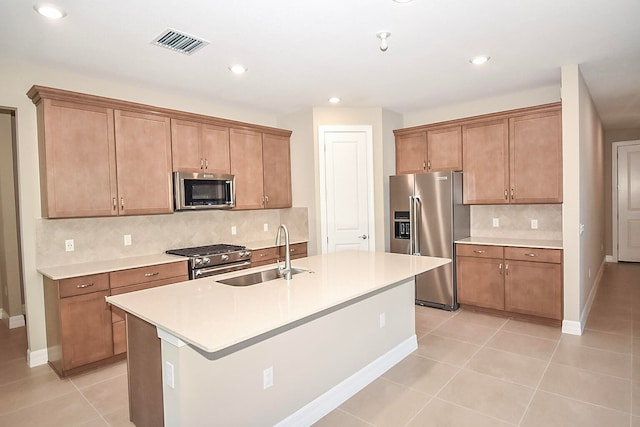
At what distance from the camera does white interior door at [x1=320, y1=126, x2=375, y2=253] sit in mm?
4797

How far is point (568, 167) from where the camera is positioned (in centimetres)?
358

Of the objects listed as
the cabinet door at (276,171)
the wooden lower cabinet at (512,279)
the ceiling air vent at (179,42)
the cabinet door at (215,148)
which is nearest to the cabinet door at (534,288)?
the wooden lower cabinet at (512,279)

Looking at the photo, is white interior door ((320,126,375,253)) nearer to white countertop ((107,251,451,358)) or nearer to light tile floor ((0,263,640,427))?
light tile floor ((0,263,640,427))

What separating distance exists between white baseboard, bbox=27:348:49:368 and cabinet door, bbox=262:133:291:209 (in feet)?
8.75

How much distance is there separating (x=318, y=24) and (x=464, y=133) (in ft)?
8.78

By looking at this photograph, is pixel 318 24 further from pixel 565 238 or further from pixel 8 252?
pixel 8 252

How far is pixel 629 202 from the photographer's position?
6965 mm

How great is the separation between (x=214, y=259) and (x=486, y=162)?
3.30 meters

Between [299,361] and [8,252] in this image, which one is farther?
[8,252]

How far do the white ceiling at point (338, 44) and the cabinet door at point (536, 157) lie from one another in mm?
432

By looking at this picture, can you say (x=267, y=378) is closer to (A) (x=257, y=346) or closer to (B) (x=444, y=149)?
(A) (x=257, y=346)

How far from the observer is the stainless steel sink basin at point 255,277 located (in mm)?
2615

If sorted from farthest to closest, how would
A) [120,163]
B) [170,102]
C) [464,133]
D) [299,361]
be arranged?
1. [464,133]
2. [170,102]
3. [120,163]
4. [299,361]

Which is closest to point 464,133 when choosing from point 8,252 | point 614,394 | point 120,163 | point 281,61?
point 281,61
